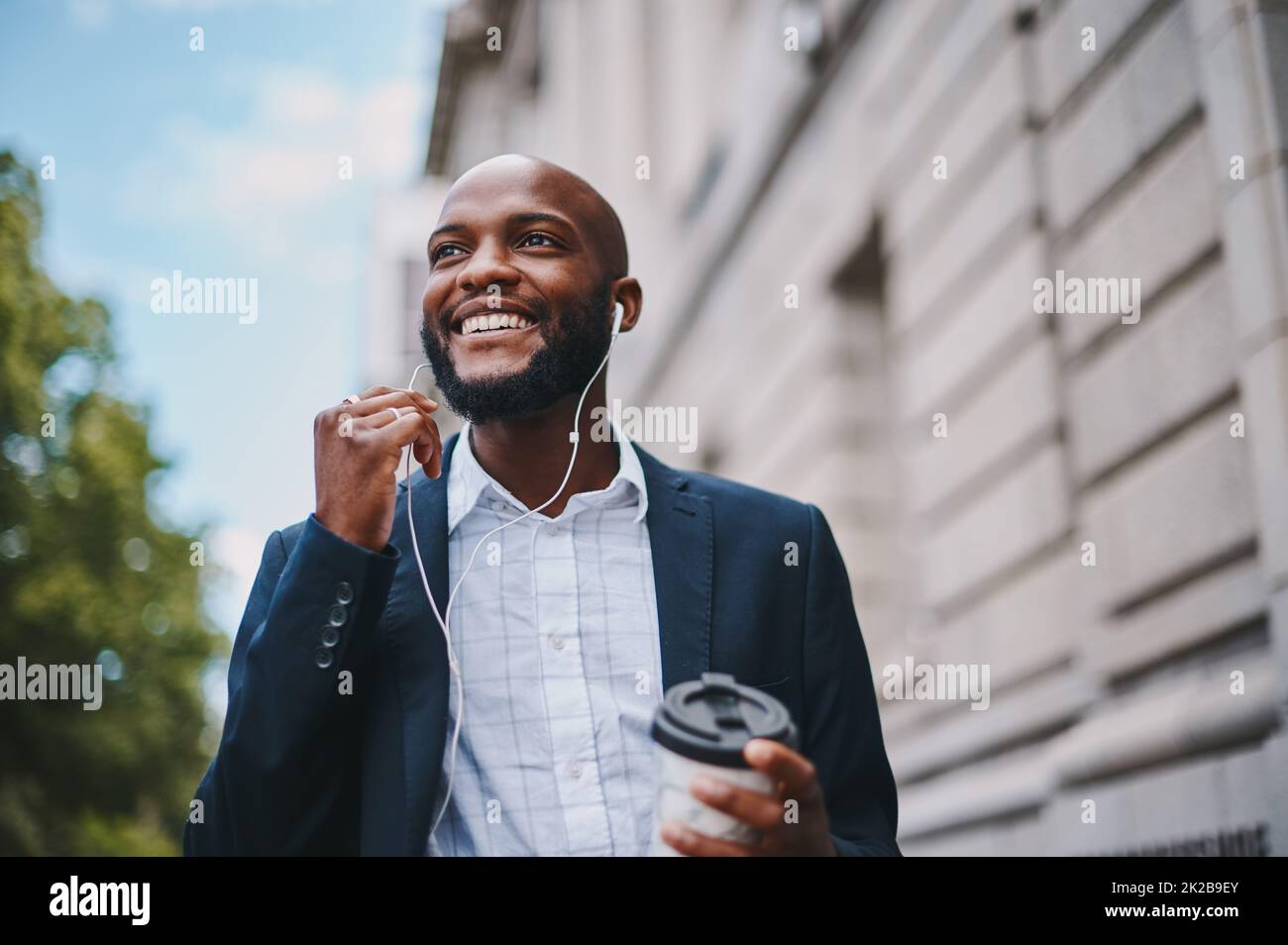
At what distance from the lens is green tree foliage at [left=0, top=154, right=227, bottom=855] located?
53.0ft

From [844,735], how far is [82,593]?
16.8 meters

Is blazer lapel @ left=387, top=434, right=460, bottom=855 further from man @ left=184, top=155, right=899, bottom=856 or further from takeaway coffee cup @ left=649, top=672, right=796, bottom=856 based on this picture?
takeaway coffee cup @ left=649, top=672, right=796, bottom=856

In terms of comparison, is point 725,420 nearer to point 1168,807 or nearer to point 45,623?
point 1168,807

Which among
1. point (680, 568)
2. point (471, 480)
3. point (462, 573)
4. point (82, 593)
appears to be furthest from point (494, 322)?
point (82, 593)

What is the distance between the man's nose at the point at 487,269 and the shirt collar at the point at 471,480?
1.27 feet

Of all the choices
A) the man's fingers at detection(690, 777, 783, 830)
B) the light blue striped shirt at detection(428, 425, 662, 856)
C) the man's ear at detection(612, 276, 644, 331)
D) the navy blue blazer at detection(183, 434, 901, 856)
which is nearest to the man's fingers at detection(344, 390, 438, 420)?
the navy blue blazer at detection(183, 434, 901, 856)

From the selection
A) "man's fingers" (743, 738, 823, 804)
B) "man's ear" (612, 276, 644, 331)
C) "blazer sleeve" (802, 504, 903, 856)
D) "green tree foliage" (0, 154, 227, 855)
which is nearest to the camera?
"man's fingers" (743, 738, 823, 804)

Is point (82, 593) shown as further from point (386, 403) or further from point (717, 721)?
point (717, 721)

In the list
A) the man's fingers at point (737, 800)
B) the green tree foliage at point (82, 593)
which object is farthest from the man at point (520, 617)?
the green tree foliage at point (82, 593)

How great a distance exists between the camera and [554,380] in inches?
117

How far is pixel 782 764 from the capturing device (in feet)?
7.00

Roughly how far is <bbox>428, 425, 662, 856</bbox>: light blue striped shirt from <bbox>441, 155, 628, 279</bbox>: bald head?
55 centimetres

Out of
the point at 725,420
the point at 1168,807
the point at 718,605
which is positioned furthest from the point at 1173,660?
the point at 725,420

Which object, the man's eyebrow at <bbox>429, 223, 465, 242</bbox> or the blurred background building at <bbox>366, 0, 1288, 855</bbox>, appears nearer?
the man's eyebrow at <bbox>429, 223, 465, 242</bbox>
